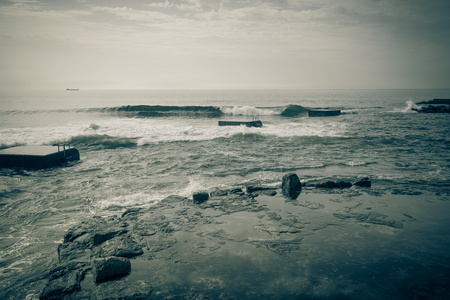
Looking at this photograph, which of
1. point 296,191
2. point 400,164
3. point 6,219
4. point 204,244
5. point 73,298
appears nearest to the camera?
point 73,298

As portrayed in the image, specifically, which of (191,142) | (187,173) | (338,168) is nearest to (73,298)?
(187,173)

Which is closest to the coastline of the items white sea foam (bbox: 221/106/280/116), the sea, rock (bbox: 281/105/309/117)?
the sea

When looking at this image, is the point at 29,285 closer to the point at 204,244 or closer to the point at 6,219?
the point at 204,244

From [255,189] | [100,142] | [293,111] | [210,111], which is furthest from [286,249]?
[210,111]

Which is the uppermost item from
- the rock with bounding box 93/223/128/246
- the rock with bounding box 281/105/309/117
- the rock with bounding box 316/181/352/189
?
the rock with bounding box 281/105/309/117

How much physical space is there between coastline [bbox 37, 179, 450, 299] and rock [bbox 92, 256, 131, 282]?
0.11 meters

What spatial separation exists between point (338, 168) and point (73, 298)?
1216 centimetres

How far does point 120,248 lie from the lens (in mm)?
6137

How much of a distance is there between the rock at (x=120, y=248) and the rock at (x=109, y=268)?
584mm

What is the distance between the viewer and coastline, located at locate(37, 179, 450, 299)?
16.3ft

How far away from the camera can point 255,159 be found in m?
16.0

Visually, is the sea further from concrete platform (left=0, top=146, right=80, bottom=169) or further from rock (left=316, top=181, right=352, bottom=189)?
concrete platform (left=0, top=146, right=80, bottom=169)

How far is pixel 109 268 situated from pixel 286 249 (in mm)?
3712

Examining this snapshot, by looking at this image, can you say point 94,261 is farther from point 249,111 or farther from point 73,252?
point 249,111
